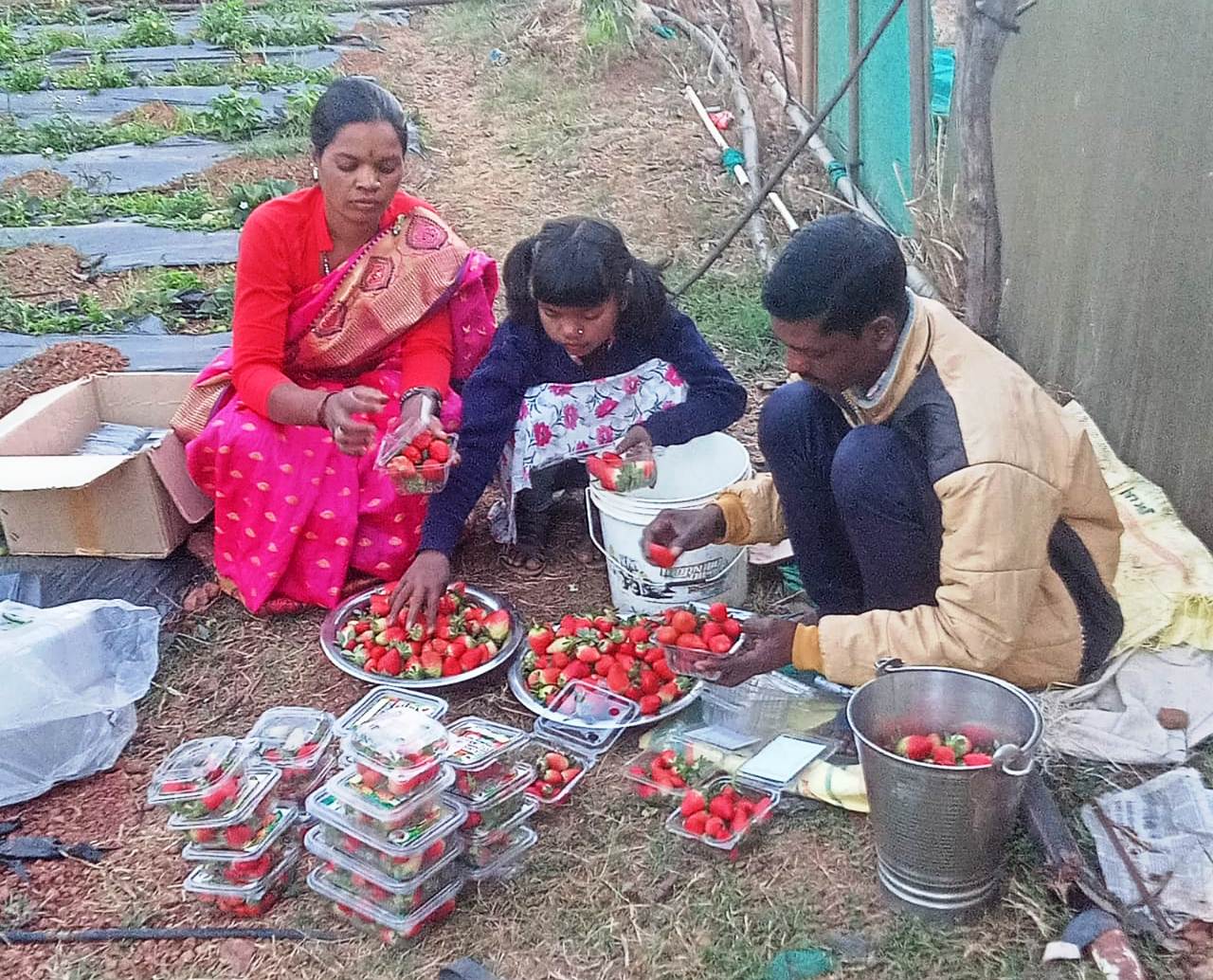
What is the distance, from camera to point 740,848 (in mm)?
2367

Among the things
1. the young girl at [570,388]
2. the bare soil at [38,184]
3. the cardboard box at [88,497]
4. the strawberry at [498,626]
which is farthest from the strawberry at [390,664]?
the bare soil at [38,184]

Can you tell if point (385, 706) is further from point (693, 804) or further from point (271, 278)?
point (271, 278)

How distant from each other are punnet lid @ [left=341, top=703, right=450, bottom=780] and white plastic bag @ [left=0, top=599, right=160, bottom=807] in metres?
0.94

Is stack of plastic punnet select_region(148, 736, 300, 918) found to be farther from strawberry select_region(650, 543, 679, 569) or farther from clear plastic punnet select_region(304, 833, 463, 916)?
strawberry select_region(650, 543, 679, 569)

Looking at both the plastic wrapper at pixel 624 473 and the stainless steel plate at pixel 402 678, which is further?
the plastic wrapper at pixel 624 473

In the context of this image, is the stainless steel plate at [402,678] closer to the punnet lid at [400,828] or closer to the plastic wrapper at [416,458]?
the plastic wrapper at [416,458]

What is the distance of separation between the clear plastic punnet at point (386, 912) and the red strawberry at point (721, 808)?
0.52m

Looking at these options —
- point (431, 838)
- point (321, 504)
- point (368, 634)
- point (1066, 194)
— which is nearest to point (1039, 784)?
point (431, 838)

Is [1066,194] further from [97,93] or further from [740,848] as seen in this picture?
[97,93]

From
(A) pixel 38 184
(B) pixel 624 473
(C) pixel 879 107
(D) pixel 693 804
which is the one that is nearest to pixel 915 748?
(D) pixel 693 804

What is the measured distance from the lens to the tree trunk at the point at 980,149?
10.2 ft

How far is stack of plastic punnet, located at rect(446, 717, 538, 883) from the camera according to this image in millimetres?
2229

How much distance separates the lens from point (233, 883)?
227cm

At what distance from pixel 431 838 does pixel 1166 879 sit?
1.33 metres
